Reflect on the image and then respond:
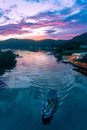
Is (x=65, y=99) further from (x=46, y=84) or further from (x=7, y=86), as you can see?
(x=7, y=86)

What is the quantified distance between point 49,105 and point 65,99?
8.27 m

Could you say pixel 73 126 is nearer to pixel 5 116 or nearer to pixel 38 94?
pixel 5 116

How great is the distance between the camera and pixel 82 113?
4378 centimetres

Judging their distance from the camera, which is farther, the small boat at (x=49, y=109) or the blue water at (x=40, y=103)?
the small boat at (x=49, y=109)

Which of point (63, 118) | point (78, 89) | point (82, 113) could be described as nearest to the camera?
point (63, 118)

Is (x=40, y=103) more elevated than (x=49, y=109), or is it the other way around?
(x=49, y=109)

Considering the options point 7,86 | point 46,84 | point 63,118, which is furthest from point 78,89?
point 63,118

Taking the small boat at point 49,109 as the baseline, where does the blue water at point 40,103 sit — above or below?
below

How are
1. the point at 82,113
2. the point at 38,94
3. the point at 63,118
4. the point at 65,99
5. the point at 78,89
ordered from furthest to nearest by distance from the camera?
1. the point at 78,89
2. the point at 38,94
3. the point at 65,99
4. the point at 82,113
5. the point at 63,118

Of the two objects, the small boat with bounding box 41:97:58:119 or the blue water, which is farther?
the small boat with bounding box 41:97:58:119

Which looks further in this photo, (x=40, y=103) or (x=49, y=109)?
(x=40, y=103)

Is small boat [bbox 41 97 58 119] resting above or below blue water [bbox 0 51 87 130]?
above

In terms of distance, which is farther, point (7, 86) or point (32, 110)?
point (7, 86)

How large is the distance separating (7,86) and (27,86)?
5.02m
